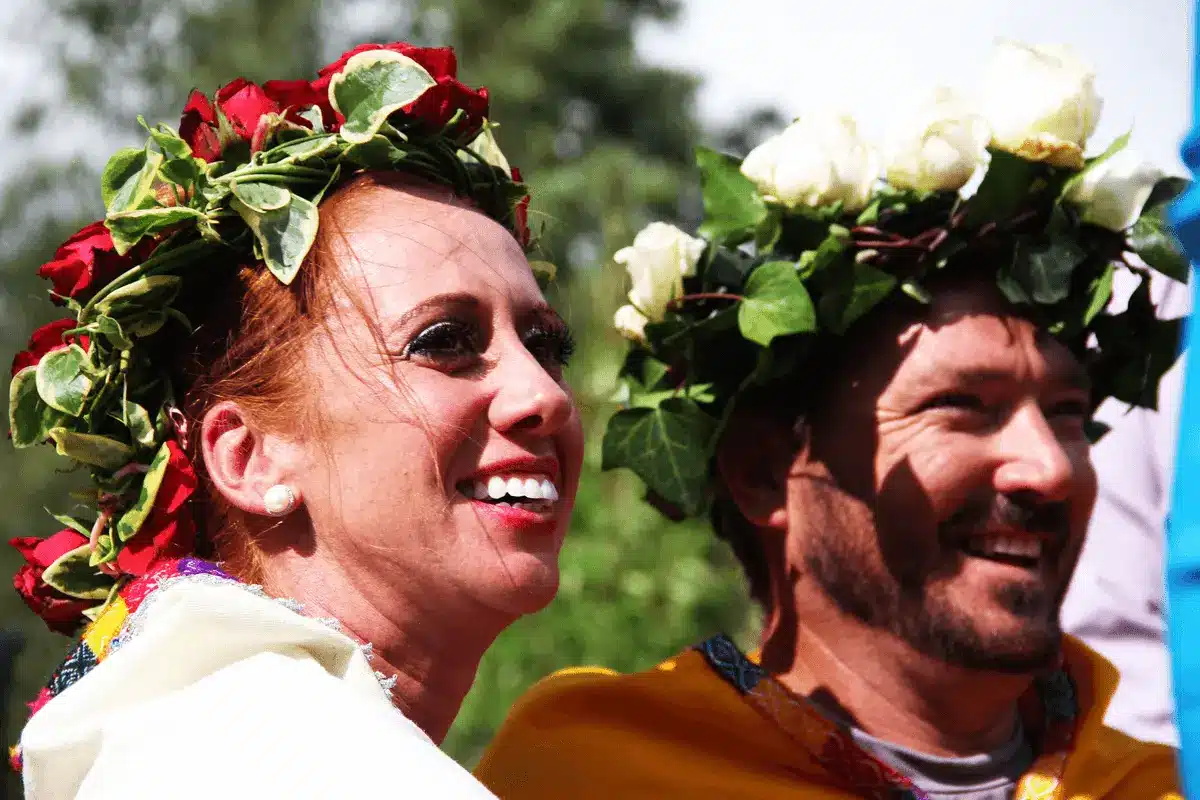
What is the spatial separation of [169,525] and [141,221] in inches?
20.2

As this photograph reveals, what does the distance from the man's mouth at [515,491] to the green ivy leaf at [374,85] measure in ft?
2.22

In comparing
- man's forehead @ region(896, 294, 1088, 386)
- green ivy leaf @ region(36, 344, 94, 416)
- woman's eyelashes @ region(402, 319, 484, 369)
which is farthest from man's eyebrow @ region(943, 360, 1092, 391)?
green ivy leaf @ region(36, 344, 94, 416)

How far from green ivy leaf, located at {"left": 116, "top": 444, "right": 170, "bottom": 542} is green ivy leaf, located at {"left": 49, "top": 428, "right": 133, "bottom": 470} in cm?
7

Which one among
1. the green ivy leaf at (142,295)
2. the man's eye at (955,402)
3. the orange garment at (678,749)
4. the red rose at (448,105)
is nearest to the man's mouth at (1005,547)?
the man's eye at (955,402)

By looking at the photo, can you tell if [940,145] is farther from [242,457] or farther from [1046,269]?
[242,457]

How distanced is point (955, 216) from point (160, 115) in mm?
13693

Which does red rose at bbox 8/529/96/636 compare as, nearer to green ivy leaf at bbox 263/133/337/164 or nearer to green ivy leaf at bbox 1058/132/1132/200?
green ivy leaf at bbox 263/133/337/164

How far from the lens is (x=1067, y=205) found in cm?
323

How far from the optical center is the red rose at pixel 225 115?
266 centimetres

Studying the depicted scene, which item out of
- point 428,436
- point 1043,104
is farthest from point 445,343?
point 1043,104

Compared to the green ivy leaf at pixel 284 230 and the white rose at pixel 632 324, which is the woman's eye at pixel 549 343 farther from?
the white rose at pixel 632 324

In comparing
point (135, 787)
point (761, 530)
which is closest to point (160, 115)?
point (761, 530)

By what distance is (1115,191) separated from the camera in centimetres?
318

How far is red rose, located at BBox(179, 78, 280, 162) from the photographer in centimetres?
266
